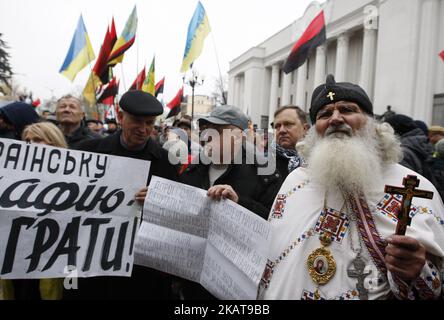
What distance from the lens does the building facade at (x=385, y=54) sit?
1803cm

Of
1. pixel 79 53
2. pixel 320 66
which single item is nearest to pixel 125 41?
pixel 79 53

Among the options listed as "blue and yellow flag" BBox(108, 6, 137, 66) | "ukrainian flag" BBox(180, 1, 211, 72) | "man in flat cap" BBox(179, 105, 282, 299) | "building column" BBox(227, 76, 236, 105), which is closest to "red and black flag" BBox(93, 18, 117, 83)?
"blue and yellow flag" BBox(108, 6, 137, 66)

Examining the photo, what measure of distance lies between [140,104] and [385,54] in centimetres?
2189

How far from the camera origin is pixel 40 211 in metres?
2.17

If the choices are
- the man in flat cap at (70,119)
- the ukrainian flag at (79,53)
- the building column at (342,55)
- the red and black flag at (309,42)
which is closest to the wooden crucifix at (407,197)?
the man in flat cap at (70,119)

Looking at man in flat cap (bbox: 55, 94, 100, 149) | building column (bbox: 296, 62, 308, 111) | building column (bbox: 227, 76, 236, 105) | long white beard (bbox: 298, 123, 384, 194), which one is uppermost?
building column (bbox: 227, 76, 236, 105)

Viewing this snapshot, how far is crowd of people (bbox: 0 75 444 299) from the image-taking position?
1.62m

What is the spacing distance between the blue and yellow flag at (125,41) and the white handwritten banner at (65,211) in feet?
21.4

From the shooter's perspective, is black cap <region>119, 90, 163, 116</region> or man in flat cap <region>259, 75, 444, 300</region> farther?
black cap <region>119, 90, 163, 116</region>

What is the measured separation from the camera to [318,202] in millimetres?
1946

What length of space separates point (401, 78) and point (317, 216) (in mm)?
20510

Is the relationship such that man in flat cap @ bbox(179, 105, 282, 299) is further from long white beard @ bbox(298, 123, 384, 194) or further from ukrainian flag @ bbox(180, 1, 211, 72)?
ukrainian flag @ bbox(180, 1, 211, 72)

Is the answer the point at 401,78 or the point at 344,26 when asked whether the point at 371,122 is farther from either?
the point at 344,26

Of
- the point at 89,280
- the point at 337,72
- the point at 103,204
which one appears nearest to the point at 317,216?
the point at 103,204
